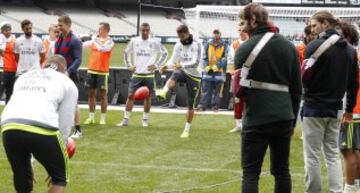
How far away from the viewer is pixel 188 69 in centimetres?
1196

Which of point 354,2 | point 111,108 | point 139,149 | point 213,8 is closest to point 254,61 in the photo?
point 139,149

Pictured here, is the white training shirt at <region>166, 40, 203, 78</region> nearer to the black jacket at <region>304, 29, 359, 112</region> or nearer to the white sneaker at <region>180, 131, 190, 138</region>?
the white sneaker at <region>180, 131, 190, 138</region>

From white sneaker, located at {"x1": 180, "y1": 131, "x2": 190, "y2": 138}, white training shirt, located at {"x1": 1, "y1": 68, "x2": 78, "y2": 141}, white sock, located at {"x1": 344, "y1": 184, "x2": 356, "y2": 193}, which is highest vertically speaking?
white training shirt, located at {"x1": 1, "y1": 68, "x2": 78, "y2": 141}

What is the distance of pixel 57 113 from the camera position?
560 cm

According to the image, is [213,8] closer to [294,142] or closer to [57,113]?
[294,142]

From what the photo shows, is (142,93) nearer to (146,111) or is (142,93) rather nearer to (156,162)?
(146,111)

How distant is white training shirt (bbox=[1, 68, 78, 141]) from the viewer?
17.8ft

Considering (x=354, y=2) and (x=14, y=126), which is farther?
(x=354, y=2)

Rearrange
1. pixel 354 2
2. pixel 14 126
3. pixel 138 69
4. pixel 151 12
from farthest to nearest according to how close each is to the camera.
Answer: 1. pixel 151 12
2. pixel 354 2
3. pixel 138 69
4. pixel 14 126

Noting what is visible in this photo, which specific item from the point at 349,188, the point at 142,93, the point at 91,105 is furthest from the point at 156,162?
the point at 91,105

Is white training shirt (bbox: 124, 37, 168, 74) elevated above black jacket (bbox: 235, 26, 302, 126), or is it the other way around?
black jacket (bbox: 235, 26, 302, 126)

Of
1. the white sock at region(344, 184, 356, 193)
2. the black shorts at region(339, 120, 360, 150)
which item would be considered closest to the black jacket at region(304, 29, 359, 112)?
the black shorts at region(339, 120, 360, 150)

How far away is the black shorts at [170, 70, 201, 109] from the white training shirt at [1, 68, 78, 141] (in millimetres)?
6128

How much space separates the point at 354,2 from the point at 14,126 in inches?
787
